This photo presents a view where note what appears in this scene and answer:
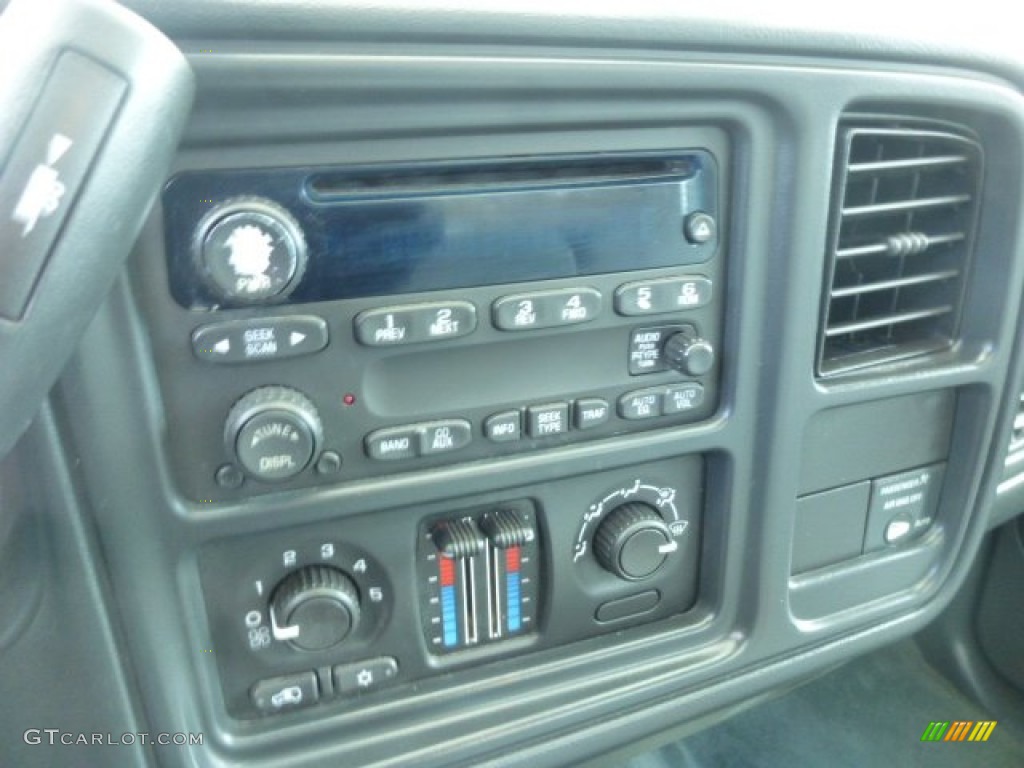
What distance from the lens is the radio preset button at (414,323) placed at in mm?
597

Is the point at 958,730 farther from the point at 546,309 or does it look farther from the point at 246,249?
the point at 246,249

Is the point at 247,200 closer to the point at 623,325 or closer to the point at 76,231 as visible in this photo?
the point at 76,231

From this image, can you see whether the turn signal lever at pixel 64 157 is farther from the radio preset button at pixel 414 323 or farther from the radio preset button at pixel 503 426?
the radio preset button at pixel 503 426

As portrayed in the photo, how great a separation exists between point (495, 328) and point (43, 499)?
30cm

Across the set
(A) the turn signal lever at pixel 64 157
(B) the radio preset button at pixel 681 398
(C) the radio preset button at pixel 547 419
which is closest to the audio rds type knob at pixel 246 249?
(A) the turn signal lever at pixel 64 157

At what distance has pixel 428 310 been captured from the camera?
607 mm

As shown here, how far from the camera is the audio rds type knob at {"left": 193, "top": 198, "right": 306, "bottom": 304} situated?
1.78ft

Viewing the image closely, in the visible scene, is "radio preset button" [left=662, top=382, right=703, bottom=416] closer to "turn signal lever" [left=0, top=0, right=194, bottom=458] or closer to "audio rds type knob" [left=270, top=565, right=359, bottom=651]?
"audio rds type knob" [left=270, top=565, right=359, bottom=651]

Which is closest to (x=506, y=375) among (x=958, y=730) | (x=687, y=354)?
(x=687, y=354)

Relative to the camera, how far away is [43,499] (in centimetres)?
57

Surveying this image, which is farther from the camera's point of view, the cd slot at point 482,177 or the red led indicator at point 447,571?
the red led indicator at point 447,571

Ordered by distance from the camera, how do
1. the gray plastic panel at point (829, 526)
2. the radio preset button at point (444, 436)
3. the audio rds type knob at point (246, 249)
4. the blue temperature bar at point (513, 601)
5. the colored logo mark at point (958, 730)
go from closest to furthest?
the audio rds type knob at point (246, 249)
the radio preset button at point (444, 436)
the blue temperature bar at point (513, 601)
the gray plastic panel at point (829, 526)
the colored logo mark at point (958, 730)

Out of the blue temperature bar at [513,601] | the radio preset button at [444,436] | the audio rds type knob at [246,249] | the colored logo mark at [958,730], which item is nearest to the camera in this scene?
the audio rds type knob at [246,249]

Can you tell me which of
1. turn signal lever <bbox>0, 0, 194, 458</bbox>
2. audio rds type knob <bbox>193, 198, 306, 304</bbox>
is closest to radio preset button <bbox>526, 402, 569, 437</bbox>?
audio rds type knob <bbox>193, 198, 306, 304</bbox>
